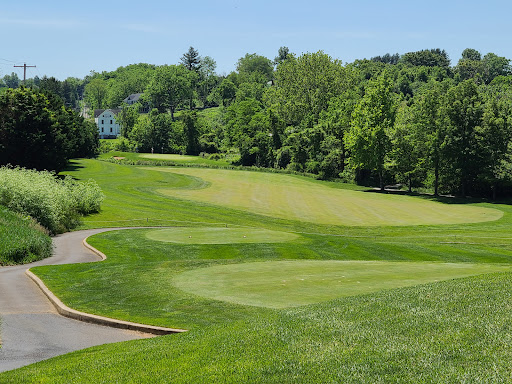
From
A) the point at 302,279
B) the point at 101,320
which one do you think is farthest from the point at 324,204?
the point at 101,320

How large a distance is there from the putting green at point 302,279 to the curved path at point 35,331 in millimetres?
4082

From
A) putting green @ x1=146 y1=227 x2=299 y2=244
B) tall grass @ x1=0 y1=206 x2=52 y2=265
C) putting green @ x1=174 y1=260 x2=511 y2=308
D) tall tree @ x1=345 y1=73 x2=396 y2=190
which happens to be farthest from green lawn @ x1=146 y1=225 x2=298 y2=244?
tall tree @ x1=345 y1=73 x2=396 y2=190

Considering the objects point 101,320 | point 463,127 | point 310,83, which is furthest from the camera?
point 310,83

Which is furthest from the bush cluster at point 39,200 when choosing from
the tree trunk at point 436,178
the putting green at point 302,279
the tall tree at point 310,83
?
the tall tree at point 310,83

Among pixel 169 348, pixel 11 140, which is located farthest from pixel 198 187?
pixel 169 348

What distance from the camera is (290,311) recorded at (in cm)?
1486

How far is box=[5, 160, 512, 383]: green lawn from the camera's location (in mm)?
10406

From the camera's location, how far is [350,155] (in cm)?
10906

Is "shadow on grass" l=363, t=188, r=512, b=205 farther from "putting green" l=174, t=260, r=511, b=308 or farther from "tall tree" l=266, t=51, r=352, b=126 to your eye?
"putting green" l=174, t=260, r=511, b=308

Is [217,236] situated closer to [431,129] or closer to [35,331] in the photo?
[35,331]

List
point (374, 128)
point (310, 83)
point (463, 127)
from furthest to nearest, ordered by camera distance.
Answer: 1. point (310, 83)
2. point (374, 128)
3. point (463, 127)

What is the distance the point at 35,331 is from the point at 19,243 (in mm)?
17867

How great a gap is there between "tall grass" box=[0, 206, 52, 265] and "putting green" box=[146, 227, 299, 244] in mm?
7472

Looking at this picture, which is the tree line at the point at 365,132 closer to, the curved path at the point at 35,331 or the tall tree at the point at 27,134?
the tall tree at the point at 27,134
